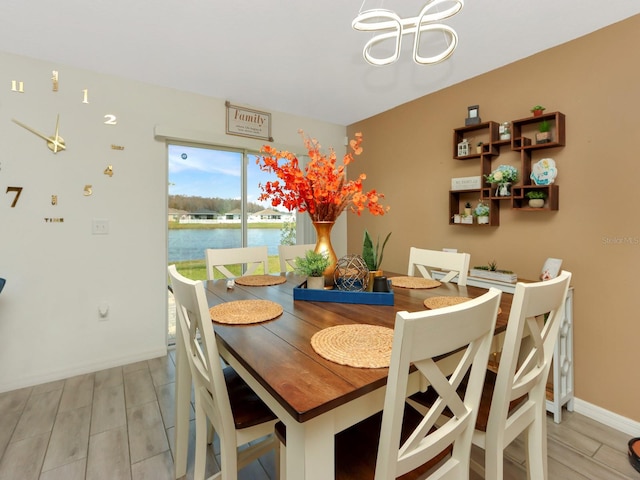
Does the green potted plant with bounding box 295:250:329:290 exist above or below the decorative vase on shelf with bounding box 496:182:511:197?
below

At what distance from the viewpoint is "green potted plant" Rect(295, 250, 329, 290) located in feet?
4.82

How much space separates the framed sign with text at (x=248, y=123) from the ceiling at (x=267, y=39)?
21 centimetres

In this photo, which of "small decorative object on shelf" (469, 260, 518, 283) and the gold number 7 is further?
A: the gold number 7

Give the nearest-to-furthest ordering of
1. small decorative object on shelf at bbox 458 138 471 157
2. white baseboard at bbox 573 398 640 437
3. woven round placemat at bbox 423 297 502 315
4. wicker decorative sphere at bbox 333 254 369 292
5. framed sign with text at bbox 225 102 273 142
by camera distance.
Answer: woven round placemat at bbox 423 297 502 315
wicker decorative sphere at bbox 333 254 369 292
white baseboard at bbox 573 398 640 437
small decorative object on shelf at bbox 458 138 471 157
framed sign with text at bbox 225 102 273 142

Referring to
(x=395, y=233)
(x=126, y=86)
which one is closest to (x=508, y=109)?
(x=395, y=233)

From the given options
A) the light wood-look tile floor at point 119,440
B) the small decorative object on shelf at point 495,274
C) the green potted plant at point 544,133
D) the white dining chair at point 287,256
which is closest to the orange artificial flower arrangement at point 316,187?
the white dining chair at point 287,256

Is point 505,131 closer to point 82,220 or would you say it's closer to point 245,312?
point 245,312

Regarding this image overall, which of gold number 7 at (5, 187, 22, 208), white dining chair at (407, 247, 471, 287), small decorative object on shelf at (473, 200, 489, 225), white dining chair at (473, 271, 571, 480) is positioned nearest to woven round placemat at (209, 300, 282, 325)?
white dining chair at (473, 271, 571, 480)

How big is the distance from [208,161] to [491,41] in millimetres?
2478

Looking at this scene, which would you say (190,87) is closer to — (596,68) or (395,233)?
(395,233)

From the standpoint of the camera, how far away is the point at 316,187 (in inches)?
55.6

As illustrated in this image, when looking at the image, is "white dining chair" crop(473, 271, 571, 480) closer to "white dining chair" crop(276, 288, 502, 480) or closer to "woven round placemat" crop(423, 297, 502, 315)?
"white dining chair" crop(276, 288, 502, 480)

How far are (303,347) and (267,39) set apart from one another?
1990mm

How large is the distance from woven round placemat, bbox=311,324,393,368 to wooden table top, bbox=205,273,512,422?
2cm
